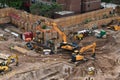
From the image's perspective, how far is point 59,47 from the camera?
34.9 m

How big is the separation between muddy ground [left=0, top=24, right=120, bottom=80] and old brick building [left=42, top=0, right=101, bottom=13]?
12.6m

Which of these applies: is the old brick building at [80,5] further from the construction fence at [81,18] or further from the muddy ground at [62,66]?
the muddy ground at [62,66]

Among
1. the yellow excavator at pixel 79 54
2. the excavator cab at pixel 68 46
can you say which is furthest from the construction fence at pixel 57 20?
the yellow excavator at pixel 79 54

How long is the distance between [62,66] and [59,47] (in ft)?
15.2

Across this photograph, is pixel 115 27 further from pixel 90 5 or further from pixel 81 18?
pixel 90 5

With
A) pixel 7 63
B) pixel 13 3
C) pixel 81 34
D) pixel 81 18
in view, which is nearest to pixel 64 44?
pixel 81 34

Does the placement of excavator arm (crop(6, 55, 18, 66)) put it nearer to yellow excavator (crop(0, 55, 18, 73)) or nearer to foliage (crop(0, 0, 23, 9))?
yellow excavator (crop(0, 55, 18, 73))

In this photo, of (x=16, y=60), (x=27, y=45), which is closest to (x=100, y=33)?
(x=27, y=45)

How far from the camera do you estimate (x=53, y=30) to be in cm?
3725

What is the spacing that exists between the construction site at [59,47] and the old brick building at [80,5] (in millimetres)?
3585

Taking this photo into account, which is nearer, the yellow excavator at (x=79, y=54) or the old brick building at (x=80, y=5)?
the yellow excavator at (x=79, y=54)

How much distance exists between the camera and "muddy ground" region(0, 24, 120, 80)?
2888cm

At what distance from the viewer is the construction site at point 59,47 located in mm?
29577

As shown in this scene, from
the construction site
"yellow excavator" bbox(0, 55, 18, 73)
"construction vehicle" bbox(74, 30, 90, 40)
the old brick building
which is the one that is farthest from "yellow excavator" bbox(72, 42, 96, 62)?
the old brick building
